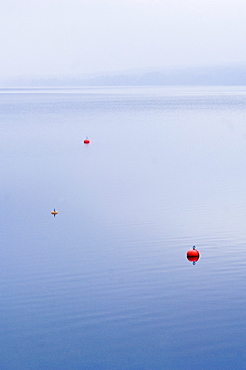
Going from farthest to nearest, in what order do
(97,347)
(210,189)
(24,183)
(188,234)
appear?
1. (24,183)
2. (210,189)
3. (188,234)
4. (97,347)

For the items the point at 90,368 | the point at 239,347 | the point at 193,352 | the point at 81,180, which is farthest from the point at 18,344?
the point at 81,180

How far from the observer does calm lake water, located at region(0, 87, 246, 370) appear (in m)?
11.5

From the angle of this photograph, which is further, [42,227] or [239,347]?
[42,227]

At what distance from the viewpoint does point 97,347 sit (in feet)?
37.6

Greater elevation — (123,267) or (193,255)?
(193,255)

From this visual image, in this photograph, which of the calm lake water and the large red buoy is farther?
the large red buoy

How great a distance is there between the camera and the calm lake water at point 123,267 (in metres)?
11.5

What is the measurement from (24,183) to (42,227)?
9.83 meters

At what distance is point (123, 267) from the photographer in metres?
16.2

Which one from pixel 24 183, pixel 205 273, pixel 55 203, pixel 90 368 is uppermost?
pixel 24 183

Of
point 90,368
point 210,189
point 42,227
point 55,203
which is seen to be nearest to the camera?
point 90,368

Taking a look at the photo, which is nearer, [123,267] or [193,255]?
[123,267]

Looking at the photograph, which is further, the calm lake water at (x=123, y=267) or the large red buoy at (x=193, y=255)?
the large red buoy at (x=193, y=255)

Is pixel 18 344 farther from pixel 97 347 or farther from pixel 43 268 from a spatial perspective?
pixel 43 268
